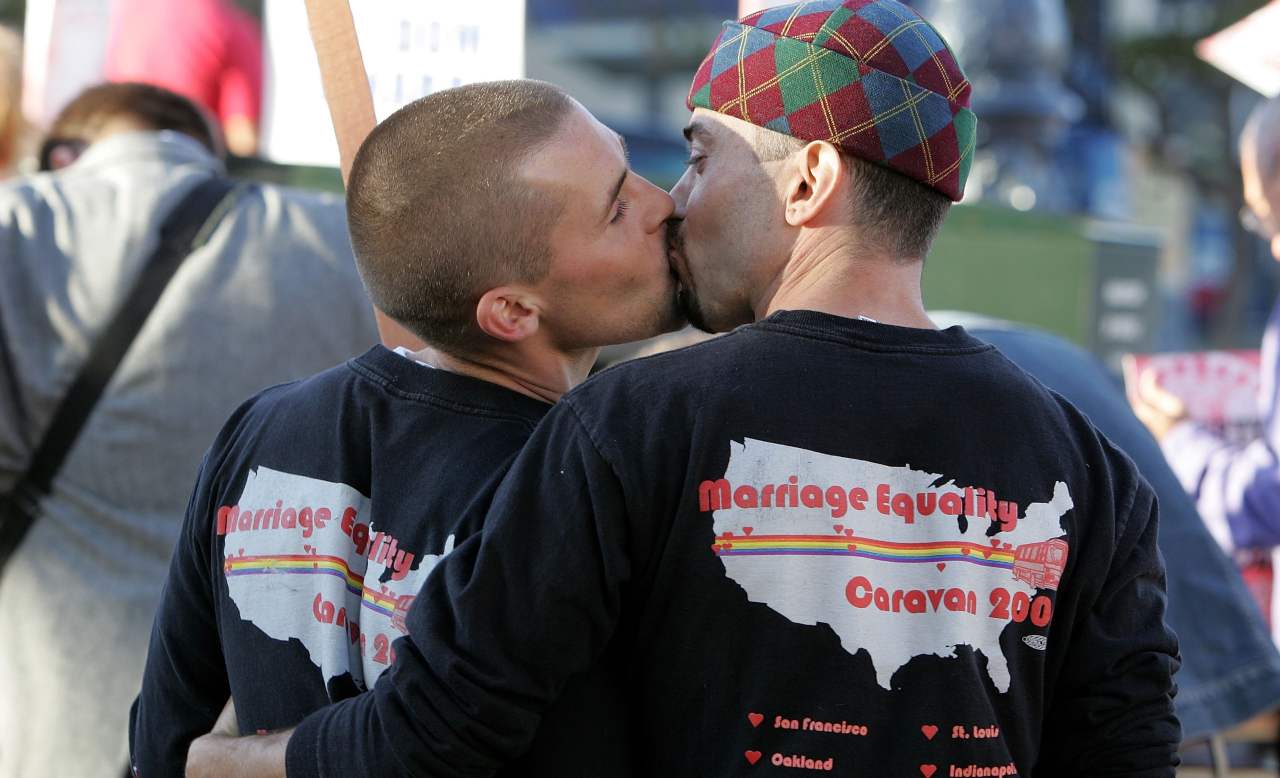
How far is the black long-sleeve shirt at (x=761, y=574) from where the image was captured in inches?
56.4

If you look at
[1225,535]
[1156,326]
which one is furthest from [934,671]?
[1156,326]

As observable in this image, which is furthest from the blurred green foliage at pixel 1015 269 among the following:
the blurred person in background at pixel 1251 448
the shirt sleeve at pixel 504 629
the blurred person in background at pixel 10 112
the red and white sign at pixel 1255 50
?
the shirt sleeve at pixel 504 629

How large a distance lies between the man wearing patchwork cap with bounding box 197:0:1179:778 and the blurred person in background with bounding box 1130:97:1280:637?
2158 mm

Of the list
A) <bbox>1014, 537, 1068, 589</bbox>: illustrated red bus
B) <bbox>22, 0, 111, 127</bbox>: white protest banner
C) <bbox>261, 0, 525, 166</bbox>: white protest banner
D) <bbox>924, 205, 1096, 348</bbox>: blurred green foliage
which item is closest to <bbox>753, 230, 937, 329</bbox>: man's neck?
<bbox>1014, 537, 1068, 589</bbox>: illustrated red bus

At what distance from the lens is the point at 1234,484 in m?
3.62

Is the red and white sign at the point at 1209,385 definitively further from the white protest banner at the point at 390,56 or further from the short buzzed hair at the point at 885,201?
the short buzzed hair at the point at 885,201

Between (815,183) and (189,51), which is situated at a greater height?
(815,183)

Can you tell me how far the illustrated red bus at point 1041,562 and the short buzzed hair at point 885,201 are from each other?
0.37 m

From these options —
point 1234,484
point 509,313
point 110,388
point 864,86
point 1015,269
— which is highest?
point 864,86

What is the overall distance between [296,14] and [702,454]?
2900mm

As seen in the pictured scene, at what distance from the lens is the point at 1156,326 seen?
6902mm

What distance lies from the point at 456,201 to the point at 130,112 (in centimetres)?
183

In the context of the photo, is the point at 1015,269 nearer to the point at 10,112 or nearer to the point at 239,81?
the point at 239,81

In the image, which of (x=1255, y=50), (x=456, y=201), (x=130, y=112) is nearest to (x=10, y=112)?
(x=130, y=112)
